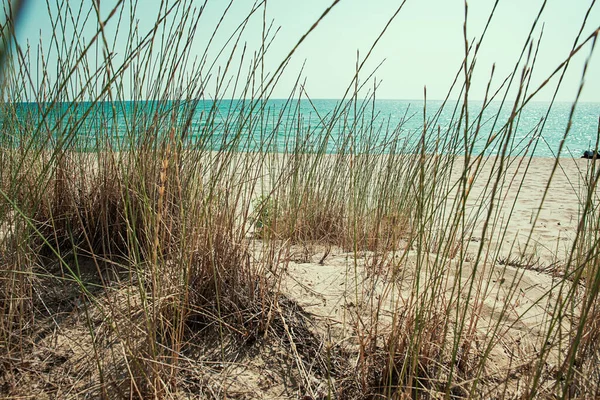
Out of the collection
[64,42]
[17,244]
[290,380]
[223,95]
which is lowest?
[290,380]

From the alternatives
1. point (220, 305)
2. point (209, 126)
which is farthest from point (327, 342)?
point (209, 126)

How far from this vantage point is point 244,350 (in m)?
1.14

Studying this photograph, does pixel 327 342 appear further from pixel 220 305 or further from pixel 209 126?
pixel 209 126

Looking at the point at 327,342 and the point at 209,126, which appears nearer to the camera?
the point at 327,342

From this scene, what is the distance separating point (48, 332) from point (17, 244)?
309 mm

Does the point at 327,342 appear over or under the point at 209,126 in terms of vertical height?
under

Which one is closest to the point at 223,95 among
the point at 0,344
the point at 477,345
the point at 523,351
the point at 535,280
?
the point at 0,344

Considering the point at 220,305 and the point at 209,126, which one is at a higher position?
the point at 209,126

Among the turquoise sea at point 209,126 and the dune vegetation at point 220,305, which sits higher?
the turquoise sea at point 209,126

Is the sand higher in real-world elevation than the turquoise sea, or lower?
lower

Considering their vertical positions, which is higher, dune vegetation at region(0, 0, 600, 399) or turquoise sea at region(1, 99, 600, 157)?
turquoise sea at region(1, 99, 600, 157)

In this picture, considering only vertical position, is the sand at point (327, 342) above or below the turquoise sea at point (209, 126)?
below

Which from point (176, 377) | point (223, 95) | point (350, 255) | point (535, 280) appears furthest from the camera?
point (350, 255)

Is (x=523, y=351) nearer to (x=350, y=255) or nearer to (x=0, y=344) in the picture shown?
(x=350, y=255)
